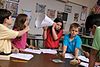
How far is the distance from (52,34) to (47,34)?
0.09m

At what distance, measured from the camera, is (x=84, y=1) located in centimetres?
496

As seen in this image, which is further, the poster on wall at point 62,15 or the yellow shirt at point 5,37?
the poster on wall at point 62,15

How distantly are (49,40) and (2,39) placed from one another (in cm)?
109

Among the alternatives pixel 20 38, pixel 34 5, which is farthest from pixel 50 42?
pixel 34 5

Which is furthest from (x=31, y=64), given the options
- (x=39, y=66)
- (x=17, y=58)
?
(x=17, y=58)

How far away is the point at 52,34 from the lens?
2.98 meters

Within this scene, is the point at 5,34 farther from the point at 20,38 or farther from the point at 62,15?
the point at 62,15

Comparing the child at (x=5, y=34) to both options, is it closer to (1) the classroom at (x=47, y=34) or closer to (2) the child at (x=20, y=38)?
(1) the classroom at (x=47, y=34)

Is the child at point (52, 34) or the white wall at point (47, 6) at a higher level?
the white wall at point (47, 6)

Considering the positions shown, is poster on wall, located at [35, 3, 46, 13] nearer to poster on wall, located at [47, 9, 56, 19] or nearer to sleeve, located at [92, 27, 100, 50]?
poster on wall, located at [47, 9, 56, 19]

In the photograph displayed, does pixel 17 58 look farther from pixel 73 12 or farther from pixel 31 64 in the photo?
pixel 73 12

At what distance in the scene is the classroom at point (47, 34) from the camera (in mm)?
1824

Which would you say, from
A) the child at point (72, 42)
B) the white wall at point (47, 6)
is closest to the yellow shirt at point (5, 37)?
the child at point (72, 42)

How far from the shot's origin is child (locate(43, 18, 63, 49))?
2957 mm
